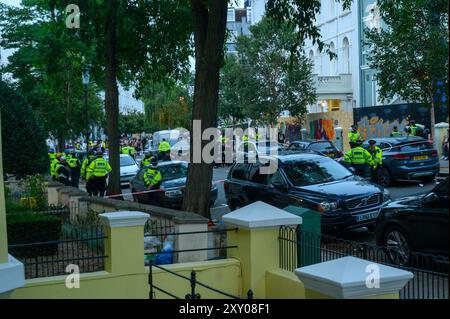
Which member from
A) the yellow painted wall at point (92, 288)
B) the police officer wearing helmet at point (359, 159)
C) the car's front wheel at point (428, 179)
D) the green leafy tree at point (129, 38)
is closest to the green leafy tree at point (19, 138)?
the green leafy tree at point (129, 38)

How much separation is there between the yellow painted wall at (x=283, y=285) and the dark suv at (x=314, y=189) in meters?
3.42

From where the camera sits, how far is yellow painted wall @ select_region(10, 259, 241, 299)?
25.8 feet

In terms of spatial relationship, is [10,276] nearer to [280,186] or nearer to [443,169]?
[280,186]

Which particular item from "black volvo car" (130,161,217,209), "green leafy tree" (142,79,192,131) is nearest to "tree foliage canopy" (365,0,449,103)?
"black volvo car" (130,161,217,209)

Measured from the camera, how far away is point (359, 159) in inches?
774

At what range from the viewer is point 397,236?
9.67 m

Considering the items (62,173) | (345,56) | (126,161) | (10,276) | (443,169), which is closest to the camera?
(10,276)

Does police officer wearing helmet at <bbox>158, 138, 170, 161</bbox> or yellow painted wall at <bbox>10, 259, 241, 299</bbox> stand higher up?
police officer wearing helmet at <bbox>158, 138, 170, 161</bbox>

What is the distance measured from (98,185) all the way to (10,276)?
14.1 metres

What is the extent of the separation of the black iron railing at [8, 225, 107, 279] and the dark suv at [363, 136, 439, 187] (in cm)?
1064

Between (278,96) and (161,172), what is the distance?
931 inches

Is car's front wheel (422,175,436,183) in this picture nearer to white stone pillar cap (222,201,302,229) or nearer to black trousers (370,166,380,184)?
black trousers (370,166,380,184)

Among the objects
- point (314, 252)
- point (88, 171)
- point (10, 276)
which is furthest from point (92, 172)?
point (10, 276)

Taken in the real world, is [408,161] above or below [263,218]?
above
